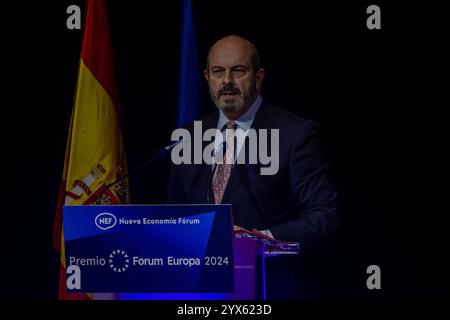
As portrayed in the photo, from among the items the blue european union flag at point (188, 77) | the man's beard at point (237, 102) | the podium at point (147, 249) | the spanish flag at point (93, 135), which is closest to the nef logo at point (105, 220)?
the podium at point (147, 249)

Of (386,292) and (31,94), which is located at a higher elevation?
(31,94)

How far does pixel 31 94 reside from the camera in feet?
17.7

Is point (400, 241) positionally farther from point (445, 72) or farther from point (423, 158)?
point (445, 72)

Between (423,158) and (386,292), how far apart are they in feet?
2.65

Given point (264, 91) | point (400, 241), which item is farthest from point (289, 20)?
point (400, 241)

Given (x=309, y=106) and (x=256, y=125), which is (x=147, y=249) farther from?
(x=309, y=106)

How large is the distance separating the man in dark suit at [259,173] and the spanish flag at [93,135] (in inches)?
16.7

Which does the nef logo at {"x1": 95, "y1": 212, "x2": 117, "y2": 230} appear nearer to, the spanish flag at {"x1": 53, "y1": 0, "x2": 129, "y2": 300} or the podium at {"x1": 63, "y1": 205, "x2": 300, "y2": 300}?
the podium at {"x1": 63, "y1": 205, "x2": 300, "y2": 300}

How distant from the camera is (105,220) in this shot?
150 inches

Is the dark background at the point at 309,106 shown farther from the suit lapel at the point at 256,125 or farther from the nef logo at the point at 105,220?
the nef logo at the point at 105,220

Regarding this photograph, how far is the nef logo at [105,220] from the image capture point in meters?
3.82

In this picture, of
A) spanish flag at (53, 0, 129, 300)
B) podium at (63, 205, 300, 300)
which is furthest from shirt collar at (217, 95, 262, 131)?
podium at (63, 205, 300, 300)

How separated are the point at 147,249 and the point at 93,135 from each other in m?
1.38
